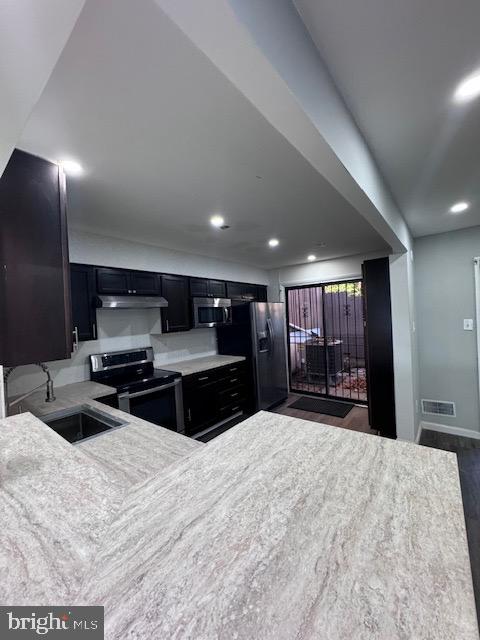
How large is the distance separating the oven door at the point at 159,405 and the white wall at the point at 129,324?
24.8 inches

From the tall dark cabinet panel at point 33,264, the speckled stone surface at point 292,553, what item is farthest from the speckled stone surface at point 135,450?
the tall dark cabinet panel at point 33,264

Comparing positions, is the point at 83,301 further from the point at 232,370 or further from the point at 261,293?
the point at 261,293

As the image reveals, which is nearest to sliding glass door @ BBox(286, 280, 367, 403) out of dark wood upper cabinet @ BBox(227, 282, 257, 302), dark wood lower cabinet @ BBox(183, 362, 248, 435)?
dark wood upper cabinet @ BBox(227, 282, 257, 302)

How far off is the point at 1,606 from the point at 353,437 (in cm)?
107

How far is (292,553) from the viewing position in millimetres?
591

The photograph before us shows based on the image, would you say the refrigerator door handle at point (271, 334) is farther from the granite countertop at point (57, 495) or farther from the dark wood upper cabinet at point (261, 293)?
the granite countertop at point (57, 495)

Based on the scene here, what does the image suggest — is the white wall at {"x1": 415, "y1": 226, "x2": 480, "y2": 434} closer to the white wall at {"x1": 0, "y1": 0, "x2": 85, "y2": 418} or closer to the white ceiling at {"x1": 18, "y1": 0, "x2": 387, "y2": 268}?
the white ceiling at {"x1": 18, "y1": 0, "x2": 387, "y2": 268}

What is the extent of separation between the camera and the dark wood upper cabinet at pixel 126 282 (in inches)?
114

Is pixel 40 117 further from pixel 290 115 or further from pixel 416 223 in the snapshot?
pixel 416 223

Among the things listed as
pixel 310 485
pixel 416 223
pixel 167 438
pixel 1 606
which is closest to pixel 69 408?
pixel 167 438

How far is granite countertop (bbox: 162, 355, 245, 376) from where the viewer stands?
11.3ft

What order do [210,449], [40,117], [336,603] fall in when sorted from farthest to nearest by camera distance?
[40,117] < [210,449] < [336,603]

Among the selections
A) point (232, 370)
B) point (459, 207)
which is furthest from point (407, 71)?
point (232, 370)

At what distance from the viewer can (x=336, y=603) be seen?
1.59 ft
